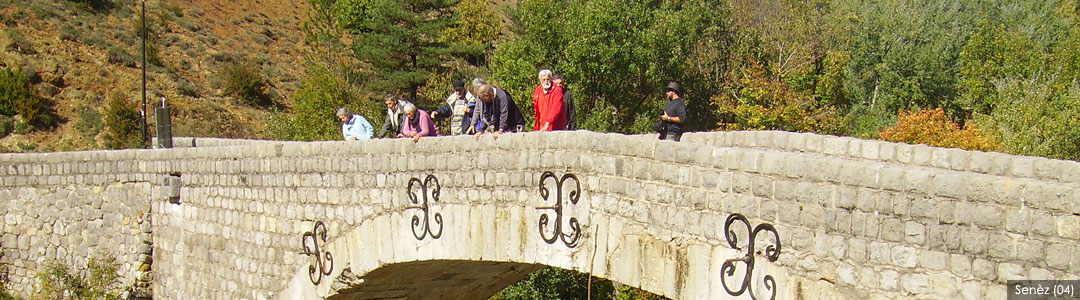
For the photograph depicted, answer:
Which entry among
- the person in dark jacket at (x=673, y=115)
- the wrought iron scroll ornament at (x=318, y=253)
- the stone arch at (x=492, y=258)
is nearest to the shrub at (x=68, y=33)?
the stone arch at (x=492, y=258)

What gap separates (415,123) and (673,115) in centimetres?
328

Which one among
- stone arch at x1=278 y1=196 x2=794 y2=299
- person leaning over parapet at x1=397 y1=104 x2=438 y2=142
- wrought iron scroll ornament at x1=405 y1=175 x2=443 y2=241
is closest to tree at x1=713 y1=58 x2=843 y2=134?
stone arch at x1=278 y1=196 x2=794 y2=299

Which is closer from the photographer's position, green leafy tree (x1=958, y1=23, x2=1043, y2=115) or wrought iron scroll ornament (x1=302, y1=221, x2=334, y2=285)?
wrought iron scroll ornament (x1=302, y1=221, x2=334, y2=285)

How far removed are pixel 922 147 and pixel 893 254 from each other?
13.0 feet

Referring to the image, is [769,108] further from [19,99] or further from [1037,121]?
[19,99]

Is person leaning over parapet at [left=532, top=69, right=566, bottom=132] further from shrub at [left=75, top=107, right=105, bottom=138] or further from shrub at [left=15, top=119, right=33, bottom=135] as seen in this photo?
shrub at [left=15, top=119, right=33, bottom=135]

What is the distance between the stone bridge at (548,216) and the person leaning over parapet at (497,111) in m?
0.74

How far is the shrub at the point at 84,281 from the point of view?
560 inches

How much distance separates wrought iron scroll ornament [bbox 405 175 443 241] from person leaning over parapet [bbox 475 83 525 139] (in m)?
0.77

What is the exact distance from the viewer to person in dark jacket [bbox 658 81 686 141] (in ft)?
33.6

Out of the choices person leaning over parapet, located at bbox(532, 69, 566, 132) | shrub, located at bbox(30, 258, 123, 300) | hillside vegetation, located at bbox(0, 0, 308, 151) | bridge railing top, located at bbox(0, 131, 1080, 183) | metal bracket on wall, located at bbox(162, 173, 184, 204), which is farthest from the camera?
hillside vegetation, located at bbox(0, 0, 308, 151)

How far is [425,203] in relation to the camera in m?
10.1

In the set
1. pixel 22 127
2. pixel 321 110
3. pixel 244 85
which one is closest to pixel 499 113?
pixel 321 110

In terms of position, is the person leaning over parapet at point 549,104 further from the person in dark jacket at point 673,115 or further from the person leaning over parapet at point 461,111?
the person leaning over parapet at point 461,111
